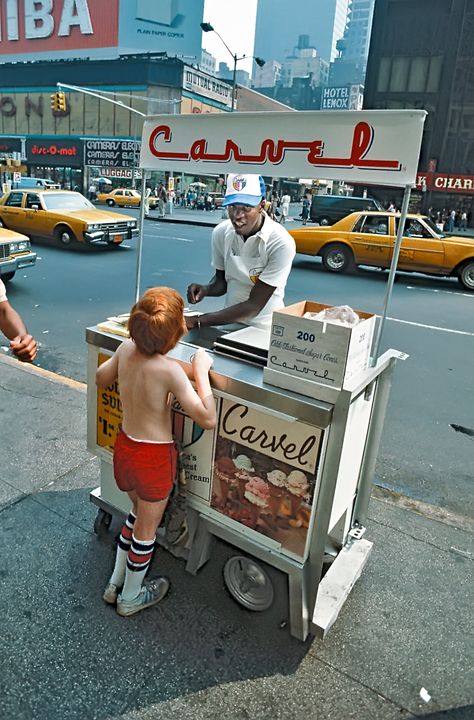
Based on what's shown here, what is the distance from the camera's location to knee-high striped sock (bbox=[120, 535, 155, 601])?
2.51 m

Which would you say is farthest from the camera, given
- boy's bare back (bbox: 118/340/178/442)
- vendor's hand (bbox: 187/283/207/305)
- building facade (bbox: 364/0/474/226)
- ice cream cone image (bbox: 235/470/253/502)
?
building facade (bbox: 364/0/474/226)

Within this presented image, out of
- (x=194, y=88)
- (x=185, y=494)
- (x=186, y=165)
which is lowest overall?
(x=185, y=494)

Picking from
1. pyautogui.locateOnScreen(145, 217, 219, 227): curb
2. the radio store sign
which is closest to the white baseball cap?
pyautogui.locateOnScreen(145, 217, 219, 227): curb

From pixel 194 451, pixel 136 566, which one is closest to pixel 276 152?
pixel 194 451

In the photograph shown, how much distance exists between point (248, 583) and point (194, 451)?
29.7 inches

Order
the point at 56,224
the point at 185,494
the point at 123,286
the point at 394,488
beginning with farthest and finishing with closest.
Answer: the point at 56,224 → the point at 123,286 → the point at 394,488 → the point at 185,494

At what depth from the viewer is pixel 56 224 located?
15.1 metres

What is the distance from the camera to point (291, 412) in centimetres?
226

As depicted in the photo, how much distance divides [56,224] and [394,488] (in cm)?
1364

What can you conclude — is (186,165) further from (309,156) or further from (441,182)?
(441,182)

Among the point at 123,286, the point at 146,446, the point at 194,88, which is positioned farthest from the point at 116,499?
the point at 194,88

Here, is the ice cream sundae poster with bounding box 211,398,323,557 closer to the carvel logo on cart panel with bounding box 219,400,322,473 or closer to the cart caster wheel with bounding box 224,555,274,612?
the carvel logo on cart panel with bounding box 219,400,322,473

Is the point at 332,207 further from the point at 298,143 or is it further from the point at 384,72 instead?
the point at 298,143

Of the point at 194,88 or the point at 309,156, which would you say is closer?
the point at 309,156
